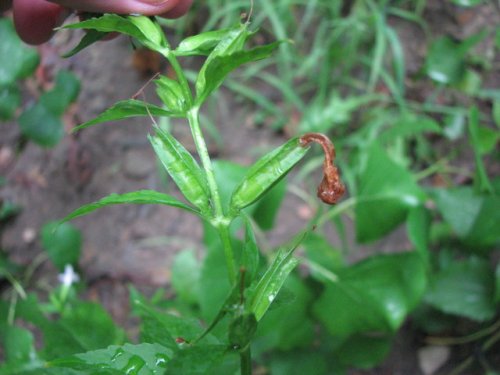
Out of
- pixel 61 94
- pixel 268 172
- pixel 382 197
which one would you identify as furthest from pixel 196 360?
pixel 61 94

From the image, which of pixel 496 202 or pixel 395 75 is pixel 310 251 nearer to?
pixel 496 202

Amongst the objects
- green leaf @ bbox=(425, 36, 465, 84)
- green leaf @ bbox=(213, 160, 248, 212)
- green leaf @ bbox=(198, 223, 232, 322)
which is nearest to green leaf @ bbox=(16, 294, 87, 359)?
green leaf @ bbox=(198, 223, 232, 322)

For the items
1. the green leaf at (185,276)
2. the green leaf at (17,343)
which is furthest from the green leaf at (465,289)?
the green leaf at (17,343)

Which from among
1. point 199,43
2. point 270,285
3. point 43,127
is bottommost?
point 43,127

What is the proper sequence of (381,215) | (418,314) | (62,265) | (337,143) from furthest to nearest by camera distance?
1. (337,143)
2. (62,265)
3. (418,314)
4. (381,215)

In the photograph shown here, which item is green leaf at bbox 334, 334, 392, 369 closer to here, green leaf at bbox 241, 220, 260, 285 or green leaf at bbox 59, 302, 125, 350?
green leaf at bbox 59, 302, 125, 350

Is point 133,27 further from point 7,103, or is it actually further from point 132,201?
point 7,103

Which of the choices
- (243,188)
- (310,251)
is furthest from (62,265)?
(243,188)
